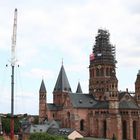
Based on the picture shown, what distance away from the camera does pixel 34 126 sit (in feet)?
470

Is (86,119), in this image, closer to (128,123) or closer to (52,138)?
(128,123)

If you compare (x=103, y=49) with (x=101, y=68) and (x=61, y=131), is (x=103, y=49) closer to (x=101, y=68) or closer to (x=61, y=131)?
(x=101, y=68)

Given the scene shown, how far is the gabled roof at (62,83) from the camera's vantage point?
154 metres

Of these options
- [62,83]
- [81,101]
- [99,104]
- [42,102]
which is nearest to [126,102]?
[99,104]

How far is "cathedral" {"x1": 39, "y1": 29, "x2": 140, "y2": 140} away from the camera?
131250 mm

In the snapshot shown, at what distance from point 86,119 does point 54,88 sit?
67.8ft

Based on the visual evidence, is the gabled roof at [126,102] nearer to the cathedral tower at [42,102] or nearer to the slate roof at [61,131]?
the slate roof at [61,131]

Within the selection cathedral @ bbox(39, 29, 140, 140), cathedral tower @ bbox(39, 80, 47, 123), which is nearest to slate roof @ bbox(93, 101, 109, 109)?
cathedral @ bbox(39, 29, 140, 140)

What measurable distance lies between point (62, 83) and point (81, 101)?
1324 cm

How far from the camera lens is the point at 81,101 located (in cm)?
14388

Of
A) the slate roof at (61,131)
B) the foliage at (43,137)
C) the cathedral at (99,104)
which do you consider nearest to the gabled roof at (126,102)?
the cathedral at (99,104)

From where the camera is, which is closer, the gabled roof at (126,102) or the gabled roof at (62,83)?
the gabled roof at (126,102)

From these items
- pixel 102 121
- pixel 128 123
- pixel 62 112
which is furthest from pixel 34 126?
pixel 128 123

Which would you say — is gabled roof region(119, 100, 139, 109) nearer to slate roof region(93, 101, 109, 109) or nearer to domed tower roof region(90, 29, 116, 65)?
slate roof region(93, 101, 109, 109)
